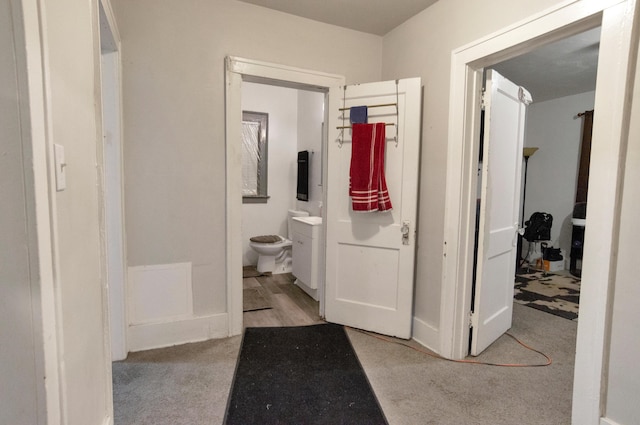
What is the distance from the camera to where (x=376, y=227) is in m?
2.53

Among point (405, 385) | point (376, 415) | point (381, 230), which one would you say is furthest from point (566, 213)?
point (376, 415)

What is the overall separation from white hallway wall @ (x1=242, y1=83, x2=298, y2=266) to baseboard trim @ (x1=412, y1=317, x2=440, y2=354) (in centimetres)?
261

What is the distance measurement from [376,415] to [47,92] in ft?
6.07

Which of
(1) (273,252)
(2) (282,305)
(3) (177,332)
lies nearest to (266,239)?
(1) (273,252)

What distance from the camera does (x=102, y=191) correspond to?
4.56 feet

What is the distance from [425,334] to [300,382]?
1025 millimetres

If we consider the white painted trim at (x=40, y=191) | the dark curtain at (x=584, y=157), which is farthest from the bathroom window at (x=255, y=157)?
the dark curtain at (x=584, y=157)

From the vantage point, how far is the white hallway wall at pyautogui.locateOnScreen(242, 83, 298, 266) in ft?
14.7

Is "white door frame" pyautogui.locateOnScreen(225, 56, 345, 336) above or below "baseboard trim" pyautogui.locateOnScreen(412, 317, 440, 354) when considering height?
above

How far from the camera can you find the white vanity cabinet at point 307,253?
10.8 feet

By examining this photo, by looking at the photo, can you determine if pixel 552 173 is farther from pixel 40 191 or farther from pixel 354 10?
pixel 40 191

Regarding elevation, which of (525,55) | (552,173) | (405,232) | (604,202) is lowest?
(405,232)

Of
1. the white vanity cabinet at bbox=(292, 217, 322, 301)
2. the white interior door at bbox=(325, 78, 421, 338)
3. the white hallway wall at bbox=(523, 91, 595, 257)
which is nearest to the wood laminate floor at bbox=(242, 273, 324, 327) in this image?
the white vanity cabinet at bbox=(292, 217, 322, 301)

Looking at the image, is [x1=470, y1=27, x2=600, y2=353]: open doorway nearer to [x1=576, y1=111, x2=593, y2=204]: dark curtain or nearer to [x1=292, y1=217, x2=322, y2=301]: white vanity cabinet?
[x1=576, y1=111, x2=593, y2=204]: dark curtain
